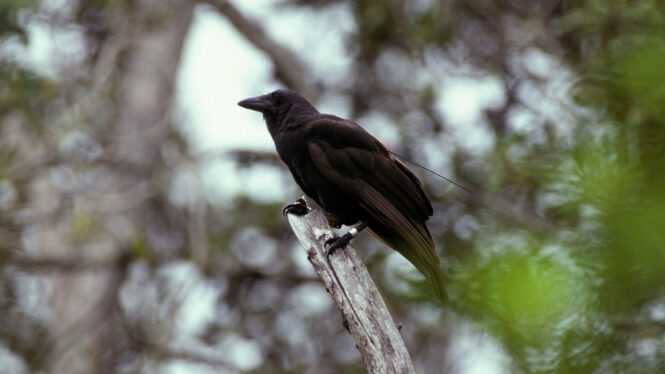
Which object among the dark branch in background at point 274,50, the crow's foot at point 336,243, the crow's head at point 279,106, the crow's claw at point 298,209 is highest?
the dark branch in background at point 274,50

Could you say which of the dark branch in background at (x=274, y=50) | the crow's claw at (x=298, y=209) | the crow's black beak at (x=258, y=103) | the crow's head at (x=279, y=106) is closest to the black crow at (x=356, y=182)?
the crow's claw at (x=298, y=209)

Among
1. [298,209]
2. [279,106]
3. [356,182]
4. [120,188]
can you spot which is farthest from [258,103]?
[120,188]

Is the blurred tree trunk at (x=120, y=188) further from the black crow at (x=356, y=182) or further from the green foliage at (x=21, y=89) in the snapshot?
the black crow at (x=356, y=182)

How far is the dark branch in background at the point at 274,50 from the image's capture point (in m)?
7.93

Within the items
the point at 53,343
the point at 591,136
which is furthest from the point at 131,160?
the point at 591,136

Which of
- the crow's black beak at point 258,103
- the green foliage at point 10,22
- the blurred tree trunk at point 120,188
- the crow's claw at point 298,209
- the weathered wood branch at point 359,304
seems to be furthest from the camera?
the blurred tree trunk at point 120,188

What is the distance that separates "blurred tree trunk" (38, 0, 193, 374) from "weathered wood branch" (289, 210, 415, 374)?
426 centimetres

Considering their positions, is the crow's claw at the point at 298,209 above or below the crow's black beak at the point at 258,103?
below

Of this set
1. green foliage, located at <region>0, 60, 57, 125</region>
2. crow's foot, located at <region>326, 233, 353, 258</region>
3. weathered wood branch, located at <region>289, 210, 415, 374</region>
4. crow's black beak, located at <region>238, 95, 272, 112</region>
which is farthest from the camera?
green foliage, located at <region>0, 60, 57, 125</region>

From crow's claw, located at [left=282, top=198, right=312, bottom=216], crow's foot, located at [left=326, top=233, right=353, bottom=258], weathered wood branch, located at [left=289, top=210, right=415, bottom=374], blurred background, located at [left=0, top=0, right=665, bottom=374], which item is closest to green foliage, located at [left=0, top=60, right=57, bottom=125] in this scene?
blurred background, located at [left=0, top=0, right=665, bottom=374]

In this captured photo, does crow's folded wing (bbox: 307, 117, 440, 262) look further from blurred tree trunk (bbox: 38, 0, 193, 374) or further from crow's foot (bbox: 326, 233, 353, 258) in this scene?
blurred tree trunk (bbox: 38, 0, 193, 374)

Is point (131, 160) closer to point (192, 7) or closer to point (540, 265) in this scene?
point (192, 7)

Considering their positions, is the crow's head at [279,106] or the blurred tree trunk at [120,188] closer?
the crow's head at [279,106]

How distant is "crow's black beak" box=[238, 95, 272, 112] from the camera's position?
4422mm
